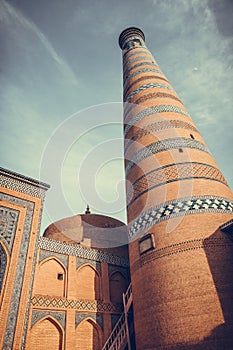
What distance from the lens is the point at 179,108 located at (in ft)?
29.6

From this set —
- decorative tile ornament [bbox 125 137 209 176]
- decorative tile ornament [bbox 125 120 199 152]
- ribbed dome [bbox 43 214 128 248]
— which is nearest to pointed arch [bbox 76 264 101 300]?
ribbed dome [bbox 43 214 128 248]

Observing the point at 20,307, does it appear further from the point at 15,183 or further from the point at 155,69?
the point at 155,69

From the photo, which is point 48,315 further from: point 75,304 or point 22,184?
point 22,184

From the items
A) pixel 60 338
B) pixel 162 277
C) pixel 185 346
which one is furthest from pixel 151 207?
pixel 60 338

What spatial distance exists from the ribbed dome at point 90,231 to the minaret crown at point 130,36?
9.09 meters

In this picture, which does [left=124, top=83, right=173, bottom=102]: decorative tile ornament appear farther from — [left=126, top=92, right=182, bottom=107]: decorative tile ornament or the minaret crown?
the minaret crown

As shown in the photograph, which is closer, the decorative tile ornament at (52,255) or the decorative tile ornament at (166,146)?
the decorative tile ornament at (166,146)

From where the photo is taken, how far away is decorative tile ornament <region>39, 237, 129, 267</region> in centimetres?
813

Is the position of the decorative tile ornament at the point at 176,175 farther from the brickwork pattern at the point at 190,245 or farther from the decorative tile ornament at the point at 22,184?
the decorative tile ornament at the point at 22,184

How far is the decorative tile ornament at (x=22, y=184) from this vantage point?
7.99 m

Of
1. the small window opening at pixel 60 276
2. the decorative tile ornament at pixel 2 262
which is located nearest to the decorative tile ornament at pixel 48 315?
the small window opening at pixel 60 276

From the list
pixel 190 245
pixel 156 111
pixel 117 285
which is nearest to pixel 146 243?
pixel 190 245

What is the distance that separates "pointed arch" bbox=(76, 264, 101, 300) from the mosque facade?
0.03 metres

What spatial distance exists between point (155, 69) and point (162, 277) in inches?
330
